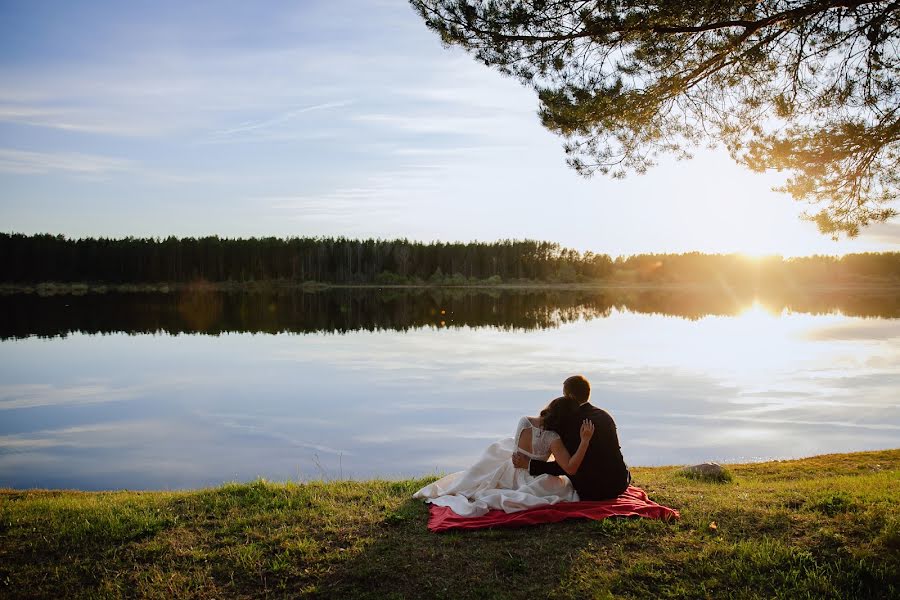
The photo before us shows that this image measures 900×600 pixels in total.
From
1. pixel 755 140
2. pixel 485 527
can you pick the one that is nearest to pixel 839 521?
pixel 485 527

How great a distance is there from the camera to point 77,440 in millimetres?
15523

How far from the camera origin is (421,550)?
21.5 ft

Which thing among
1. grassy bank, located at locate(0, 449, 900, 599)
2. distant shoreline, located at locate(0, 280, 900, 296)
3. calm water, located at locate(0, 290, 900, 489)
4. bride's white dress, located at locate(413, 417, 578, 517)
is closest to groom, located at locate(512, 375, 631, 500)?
bride's white dress, located at locate(413, 417, 578, 517)

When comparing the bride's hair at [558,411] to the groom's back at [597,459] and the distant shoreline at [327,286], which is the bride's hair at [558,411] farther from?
the distant shoreline at [327,286]

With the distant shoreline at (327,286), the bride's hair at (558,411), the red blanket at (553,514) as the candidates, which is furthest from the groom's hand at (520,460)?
the distant shoreline at (327,286)

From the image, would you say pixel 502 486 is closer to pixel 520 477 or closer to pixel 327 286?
pixel 520 477

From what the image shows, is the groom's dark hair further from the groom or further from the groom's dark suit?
the groom's dark suit

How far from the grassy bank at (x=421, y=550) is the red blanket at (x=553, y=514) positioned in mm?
123

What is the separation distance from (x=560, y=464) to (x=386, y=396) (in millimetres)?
13316

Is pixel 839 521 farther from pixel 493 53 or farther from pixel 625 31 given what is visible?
pixel 493 53

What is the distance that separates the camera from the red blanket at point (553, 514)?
7.11 meters

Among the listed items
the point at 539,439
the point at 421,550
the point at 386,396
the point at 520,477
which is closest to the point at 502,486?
the point at 520,477

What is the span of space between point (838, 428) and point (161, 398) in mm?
19258

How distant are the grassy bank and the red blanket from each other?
123mm
